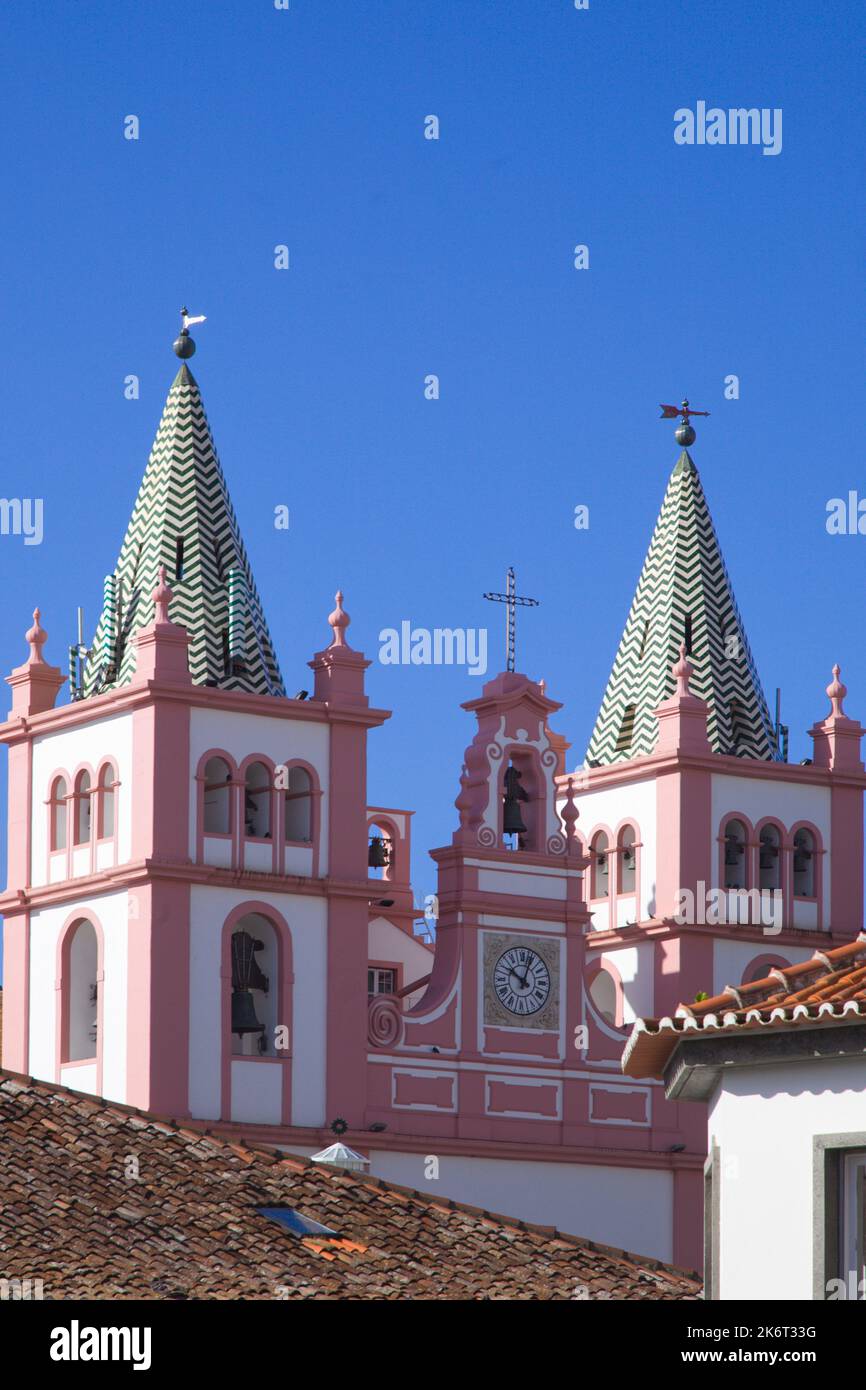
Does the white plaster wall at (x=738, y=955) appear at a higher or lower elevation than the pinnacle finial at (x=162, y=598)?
lower

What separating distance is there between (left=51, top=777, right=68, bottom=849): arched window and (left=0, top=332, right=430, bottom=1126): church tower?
41 millimetres

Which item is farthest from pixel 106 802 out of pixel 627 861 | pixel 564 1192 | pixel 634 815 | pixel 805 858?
pixel 805 858

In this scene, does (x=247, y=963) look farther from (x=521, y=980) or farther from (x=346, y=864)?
(x=521, y=980)

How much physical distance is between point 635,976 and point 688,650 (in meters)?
5.91

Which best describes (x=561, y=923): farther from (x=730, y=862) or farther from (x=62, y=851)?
(x=62, y=851)

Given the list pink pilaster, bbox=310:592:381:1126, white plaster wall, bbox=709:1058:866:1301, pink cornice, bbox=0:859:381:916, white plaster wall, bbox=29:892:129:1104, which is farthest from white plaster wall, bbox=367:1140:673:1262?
white plaster wall, bbox=709:1058:866:1301

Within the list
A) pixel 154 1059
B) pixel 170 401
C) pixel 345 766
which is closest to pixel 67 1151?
pixel 154 1059

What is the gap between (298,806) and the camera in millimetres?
51219

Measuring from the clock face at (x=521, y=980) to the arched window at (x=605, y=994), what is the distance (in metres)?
3.35

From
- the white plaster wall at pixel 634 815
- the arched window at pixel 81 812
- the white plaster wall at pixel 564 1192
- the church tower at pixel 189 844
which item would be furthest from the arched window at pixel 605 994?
the arched window at pixel 81 812

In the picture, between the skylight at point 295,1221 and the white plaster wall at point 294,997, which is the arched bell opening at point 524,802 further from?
the skylight at point 295,1221

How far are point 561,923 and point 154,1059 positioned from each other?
842cm

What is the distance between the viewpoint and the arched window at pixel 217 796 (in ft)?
165

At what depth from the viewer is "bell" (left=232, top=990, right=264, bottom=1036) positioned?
49.6 meters
